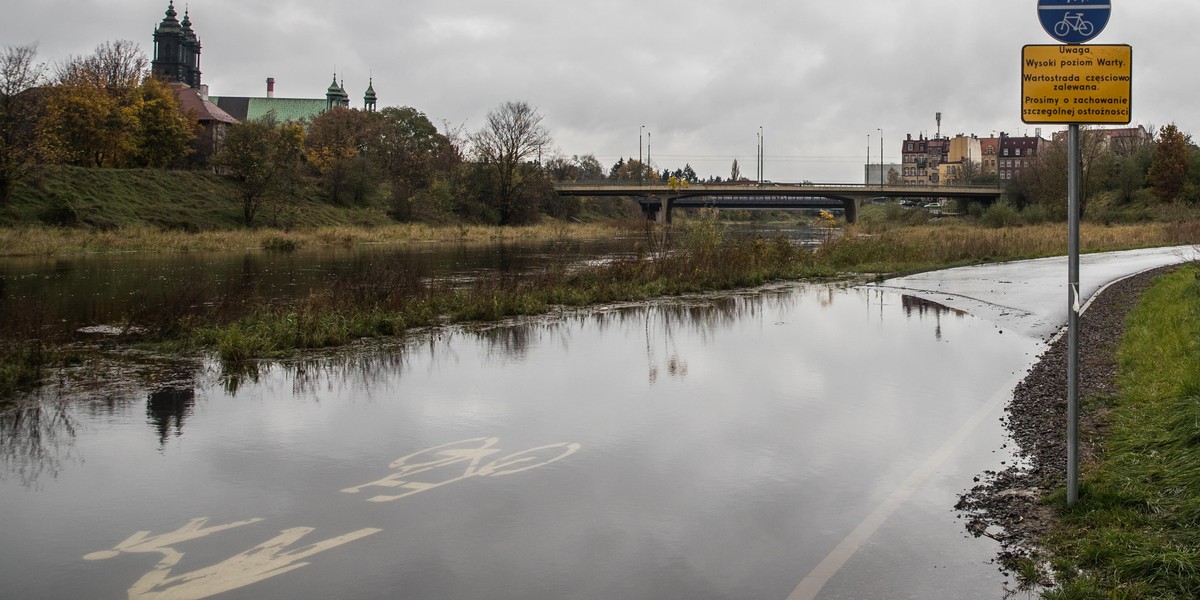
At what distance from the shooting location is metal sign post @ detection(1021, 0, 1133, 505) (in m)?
5.93

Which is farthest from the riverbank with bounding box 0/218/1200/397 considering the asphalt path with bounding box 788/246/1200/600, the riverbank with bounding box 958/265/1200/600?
the riverbank with bounding box 958/265/1200/600

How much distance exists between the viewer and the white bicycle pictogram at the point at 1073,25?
6062 millimetres

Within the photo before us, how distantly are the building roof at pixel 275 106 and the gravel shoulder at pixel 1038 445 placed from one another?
481 feet

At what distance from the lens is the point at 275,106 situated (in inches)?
6078

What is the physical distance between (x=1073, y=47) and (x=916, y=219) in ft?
300

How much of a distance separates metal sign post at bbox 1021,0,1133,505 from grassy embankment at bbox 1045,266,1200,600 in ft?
1.75

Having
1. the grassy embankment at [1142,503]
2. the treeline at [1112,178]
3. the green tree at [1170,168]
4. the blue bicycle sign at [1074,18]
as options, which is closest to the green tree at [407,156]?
the treeline at [1112,178]

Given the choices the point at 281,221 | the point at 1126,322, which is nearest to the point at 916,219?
the point at 281,221

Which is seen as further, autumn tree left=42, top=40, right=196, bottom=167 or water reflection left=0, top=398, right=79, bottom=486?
autumn tree left=42, top=40, right=196, bottom=167

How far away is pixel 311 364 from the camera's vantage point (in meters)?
13.1

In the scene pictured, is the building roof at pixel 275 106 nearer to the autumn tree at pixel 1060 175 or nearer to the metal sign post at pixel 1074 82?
the autumn tree at pixel 1060 175

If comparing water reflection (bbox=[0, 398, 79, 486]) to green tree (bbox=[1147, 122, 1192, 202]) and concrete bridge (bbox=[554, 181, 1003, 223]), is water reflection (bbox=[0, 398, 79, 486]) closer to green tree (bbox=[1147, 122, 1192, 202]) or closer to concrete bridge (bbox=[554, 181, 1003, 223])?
concrete bridge (bbox=[554, 181, 1003, 223])

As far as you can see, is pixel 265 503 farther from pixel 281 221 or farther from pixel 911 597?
pixel 281 221

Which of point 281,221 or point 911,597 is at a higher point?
point 281,221
